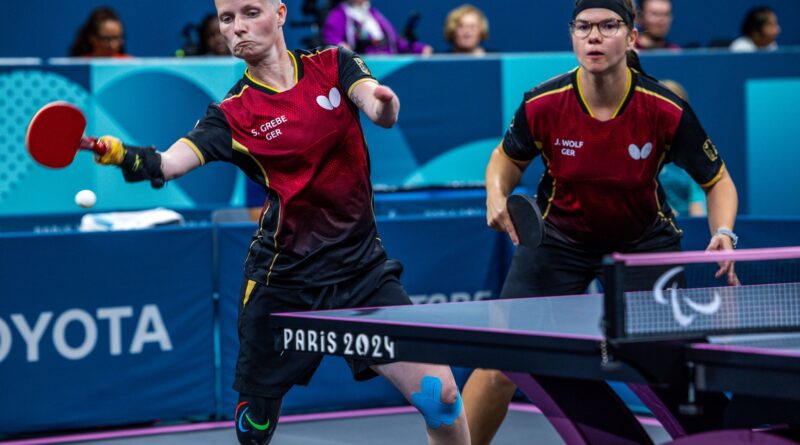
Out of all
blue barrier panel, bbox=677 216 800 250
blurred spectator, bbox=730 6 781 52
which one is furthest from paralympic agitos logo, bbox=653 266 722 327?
blurred spectator, bbox=730 6 781 52

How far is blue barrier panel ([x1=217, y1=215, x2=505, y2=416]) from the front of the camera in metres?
6.04

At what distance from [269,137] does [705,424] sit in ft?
5.07

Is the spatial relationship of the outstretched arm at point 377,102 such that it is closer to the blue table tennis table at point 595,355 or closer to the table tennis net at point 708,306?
the blue table tennis table at point 595,355

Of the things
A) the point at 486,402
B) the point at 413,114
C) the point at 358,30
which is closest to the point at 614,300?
the point at 486,402

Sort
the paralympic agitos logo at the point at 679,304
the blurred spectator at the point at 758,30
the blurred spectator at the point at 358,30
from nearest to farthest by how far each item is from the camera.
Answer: the paralympic agitos logo at the point at 679,304 → the blurred spectator at the point at 358,30 → the blurred spectator at the point at 758,30

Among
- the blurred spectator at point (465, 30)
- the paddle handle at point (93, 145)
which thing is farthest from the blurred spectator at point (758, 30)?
the paddle handle at point (93, 145)

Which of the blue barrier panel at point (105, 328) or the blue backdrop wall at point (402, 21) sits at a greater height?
the blue backdrop wall at point (402, 21)

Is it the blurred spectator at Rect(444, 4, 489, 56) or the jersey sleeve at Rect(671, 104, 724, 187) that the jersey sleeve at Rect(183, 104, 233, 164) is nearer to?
the jersey sleeve at Rect(671, 104, 724, 187)

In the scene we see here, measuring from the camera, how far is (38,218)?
696 cm

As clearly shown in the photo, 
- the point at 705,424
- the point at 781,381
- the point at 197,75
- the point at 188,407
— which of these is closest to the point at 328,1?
the point at 197,75

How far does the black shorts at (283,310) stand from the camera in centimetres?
383

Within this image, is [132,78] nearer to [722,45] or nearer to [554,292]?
[554,292]

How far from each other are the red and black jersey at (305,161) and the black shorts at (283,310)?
0.04 metres

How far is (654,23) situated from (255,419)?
656 centimetres
